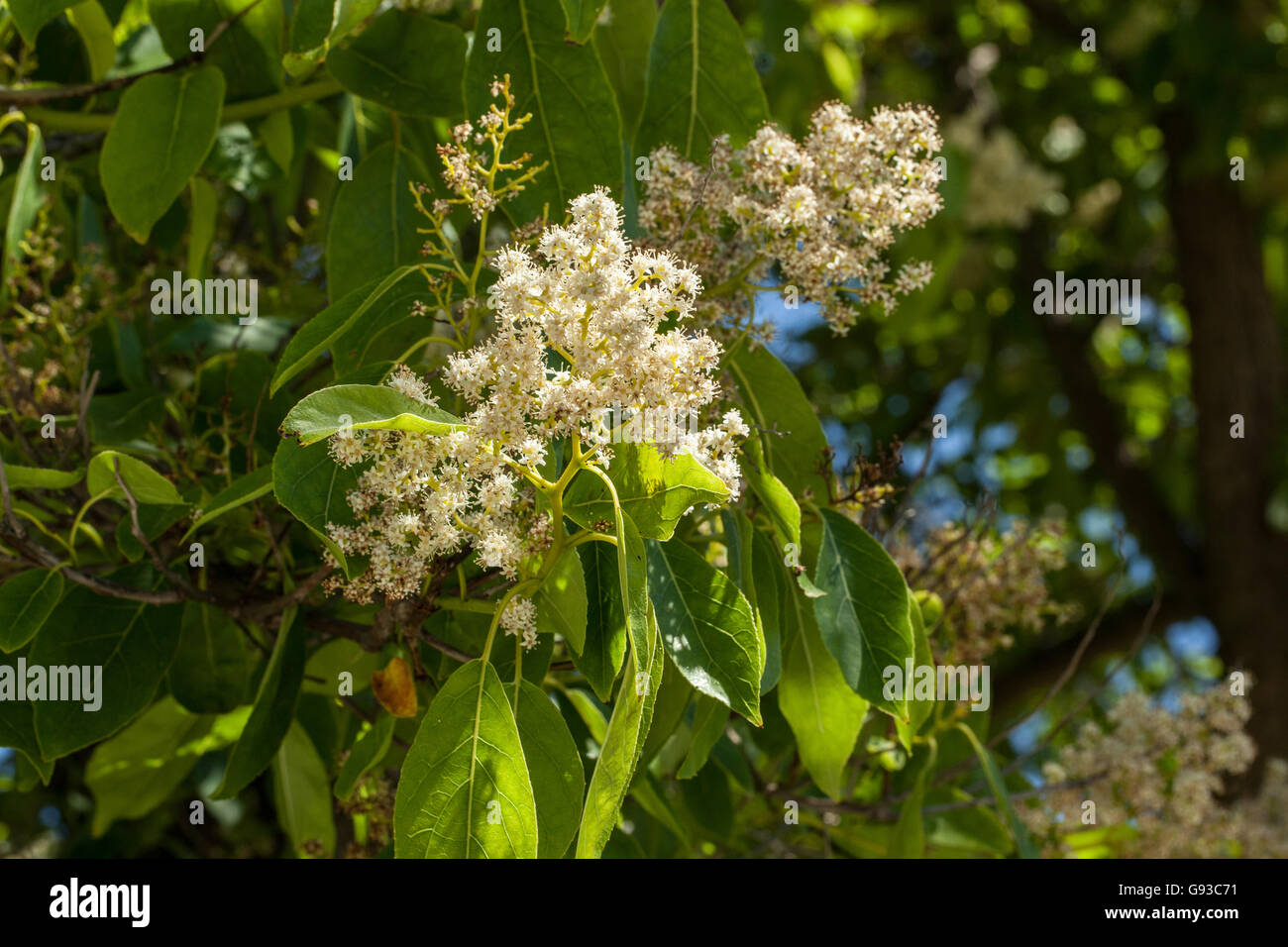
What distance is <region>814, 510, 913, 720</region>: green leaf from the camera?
1414 millimetres

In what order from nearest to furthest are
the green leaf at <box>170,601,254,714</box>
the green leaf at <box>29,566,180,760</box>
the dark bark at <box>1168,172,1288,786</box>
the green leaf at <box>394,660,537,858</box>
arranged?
the green leaf at <box>394,660,537,858</box>, the green leaf at <box>29,566,180,760</box>, the green leaf at <box>170,601,254,714</box>, the dark bark at <box>1168,172,1288,786</box>

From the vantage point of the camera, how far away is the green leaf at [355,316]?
1253mm

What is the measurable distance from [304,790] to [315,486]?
0.82m

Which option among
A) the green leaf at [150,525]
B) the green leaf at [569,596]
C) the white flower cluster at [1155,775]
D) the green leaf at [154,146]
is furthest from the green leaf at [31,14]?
the white flower cluster at [1155,775]

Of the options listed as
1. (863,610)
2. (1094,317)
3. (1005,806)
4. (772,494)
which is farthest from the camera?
(1094,317)

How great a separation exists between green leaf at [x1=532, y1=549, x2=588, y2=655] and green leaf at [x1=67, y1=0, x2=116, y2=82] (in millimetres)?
1215

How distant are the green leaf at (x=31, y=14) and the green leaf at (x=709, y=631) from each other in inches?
38.6

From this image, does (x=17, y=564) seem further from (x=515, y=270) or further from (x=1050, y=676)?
(x=1050, y=676)

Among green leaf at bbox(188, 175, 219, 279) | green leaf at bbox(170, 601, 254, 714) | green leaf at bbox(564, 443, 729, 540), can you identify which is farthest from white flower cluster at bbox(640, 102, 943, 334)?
green leaf at bbox(188, 175, 219, 279)

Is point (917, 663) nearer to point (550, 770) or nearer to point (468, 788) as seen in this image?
point (550, 770)

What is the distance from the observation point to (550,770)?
4.10 ft

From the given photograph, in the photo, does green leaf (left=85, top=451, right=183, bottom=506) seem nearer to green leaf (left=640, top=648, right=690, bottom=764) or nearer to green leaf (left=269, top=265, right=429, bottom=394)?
green leaf (left=269, top=265, right=429, bottom=394)

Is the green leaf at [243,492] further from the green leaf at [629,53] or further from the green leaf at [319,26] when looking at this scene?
the green leaf at [629,53]

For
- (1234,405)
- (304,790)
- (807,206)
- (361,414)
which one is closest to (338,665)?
(304,790)
